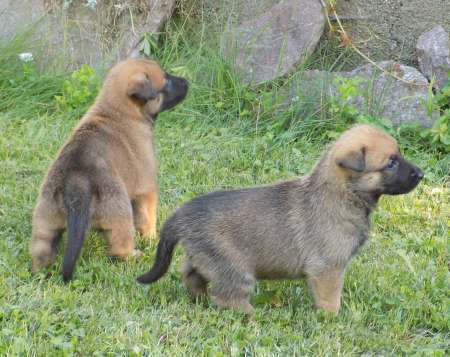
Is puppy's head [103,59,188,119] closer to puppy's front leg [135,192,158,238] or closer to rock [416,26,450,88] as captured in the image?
puppy's front leg [135,192,158,238]

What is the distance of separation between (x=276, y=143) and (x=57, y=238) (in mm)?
2983

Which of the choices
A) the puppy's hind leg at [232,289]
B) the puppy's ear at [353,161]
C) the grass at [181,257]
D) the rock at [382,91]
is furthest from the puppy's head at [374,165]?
the rock at [382,91]

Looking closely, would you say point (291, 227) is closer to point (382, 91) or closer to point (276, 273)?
point (276, 273)

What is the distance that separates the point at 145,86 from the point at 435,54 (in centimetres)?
382

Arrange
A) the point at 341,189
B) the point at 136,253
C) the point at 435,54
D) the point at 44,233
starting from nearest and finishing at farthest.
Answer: the point at 341,189 → the point at 44,233 → the point at 136,253 → the point at 435,54

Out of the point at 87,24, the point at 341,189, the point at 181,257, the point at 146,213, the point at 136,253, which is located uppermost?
the point at 87,24

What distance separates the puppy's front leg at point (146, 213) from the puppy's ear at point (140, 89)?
69 centimetres

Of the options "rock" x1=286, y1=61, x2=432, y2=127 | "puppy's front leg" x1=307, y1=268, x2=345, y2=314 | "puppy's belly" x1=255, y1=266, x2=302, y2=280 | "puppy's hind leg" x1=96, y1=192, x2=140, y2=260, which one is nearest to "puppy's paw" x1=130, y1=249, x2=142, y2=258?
"puppy's hind leg" x1=96, y1=192, x2=140, y2=260

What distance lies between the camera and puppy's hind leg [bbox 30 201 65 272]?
199 inches

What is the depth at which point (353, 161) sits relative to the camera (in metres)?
4.58

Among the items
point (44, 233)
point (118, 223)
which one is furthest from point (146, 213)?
point (44, 233)

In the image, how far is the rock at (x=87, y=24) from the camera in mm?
8867

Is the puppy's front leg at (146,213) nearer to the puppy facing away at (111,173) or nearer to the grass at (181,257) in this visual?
the puppy facing away at (111,173)

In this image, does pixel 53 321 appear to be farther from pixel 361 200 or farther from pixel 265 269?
pixel 361 200
